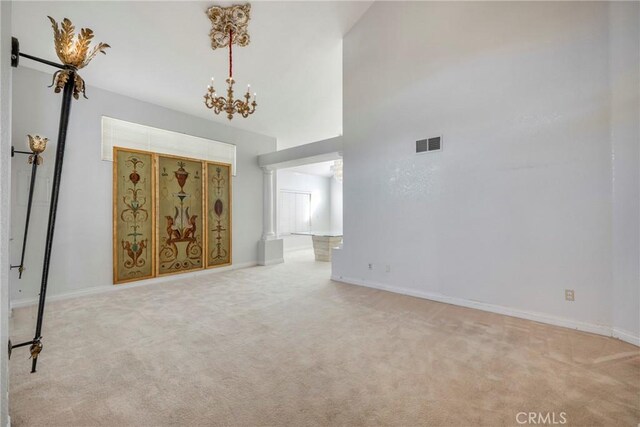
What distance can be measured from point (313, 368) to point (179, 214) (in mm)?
4204

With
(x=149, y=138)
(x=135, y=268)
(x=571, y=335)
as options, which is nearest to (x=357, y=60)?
(x=149, y=138)

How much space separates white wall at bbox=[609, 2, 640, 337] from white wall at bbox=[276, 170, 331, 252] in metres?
7.36

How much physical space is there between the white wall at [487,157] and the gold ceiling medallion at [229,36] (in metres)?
1.88

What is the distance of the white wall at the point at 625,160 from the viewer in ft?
8.34

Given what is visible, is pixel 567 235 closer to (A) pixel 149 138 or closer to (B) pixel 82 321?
(B) pixel 82 321

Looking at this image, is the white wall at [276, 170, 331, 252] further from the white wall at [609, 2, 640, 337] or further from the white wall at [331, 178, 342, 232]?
the white wall at [609, 2, 640, 337]

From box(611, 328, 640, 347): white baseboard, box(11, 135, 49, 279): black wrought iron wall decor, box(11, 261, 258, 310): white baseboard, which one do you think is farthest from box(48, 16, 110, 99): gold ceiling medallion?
box(611, 328, 640, 347): white baseboard

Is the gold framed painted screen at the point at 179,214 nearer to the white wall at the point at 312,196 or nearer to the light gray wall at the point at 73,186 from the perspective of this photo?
the light gray wall at the point at 73,186

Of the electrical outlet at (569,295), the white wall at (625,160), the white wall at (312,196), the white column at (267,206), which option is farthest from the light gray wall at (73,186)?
the electrical outlet at (569,295)

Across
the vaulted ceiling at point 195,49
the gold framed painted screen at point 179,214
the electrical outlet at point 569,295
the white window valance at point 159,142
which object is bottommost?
the electrical outlet at point 569,295

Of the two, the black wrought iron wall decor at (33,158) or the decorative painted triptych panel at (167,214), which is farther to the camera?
the decorative painted triptych panel at (167,214)

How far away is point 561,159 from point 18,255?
21.6 ft

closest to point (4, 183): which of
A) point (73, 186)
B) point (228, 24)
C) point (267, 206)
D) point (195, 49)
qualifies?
point (228, 24)

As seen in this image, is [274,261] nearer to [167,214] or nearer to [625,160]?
[167,214]
